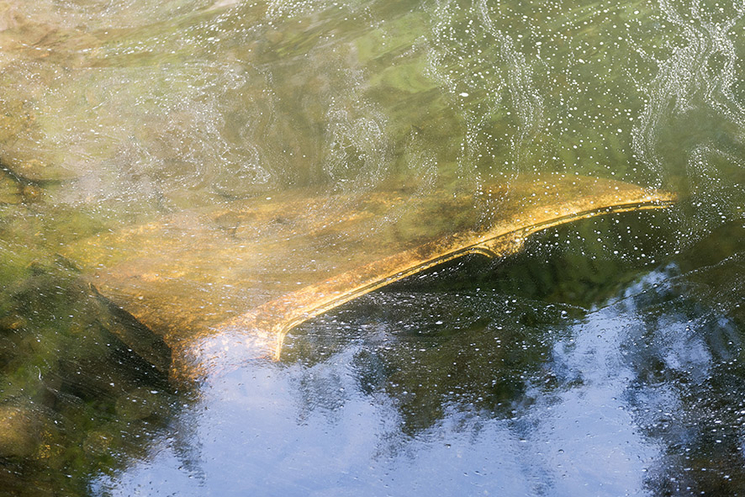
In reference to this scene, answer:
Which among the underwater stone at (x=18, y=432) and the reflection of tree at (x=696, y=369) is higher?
the underwater stone at (x=18, y=432)

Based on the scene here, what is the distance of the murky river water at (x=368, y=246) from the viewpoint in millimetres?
2016

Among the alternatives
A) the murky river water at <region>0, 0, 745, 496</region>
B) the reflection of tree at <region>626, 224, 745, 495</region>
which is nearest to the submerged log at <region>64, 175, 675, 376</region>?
the murky river water at <region>0, 0, 745, 496</region>

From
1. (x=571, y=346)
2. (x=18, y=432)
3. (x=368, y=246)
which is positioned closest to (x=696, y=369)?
(x=571, y=346)

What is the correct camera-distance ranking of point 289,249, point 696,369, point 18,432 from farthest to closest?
point 289,249 < point 696,369 < point 18,432

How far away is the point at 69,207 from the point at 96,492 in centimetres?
118

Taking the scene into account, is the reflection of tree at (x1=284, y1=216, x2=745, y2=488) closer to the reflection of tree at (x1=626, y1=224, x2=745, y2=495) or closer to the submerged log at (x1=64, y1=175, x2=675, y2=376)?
A: the reflection of tree at (x1=626, y1=224, x2=745, y2=495)

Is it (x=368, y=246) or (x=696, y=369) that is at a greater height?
(x=368, y=246)

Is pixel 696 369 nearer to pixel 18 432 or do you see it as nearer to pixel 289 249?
pixel 289 249

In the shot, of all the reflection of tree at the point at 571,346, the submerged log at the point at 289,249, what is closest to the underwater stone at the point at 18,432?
the submerged log at the point at 289,249

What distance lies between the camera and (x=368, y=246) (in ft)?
8.12

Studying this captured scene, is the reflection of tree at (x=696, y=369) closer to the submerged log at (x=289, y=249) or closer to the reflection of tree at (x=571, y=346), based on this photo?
the reflection of tree at (x=571, y=346)

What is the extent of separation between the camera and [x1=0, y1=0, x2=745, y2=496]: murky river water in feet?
6.61

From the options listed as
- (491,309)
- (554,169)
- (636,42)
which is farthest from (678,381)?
(636,42)

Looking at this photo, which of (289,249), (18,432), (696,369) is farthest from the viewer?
(289,249)
